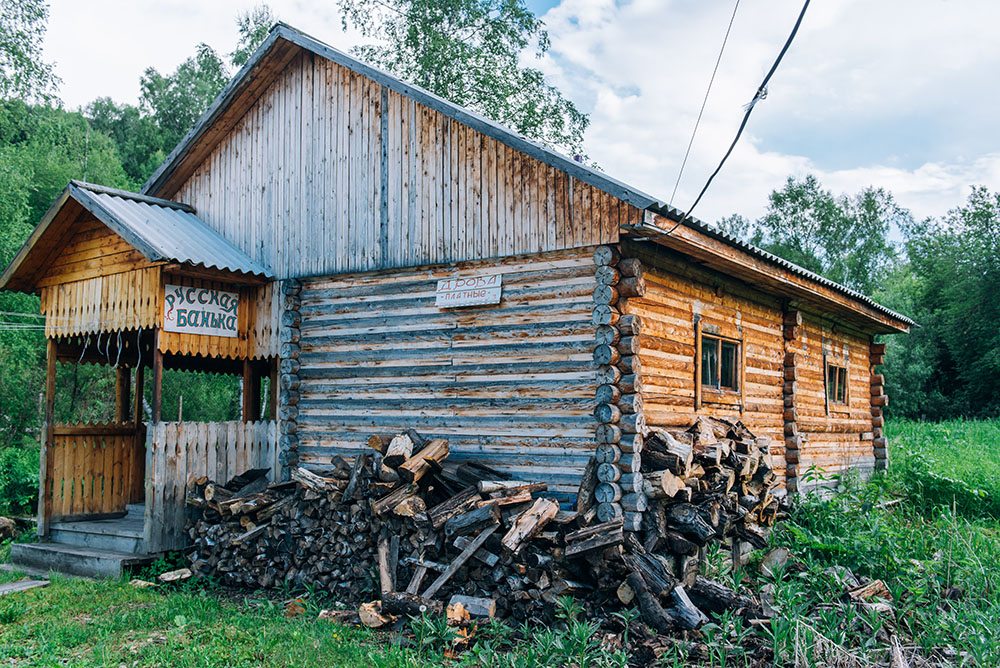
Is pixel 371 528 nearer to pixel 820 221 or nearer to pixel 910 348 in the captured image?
pixel 910 348

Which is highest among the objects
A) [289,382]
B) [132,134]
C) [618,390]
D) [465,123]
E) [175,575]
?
[132,134]

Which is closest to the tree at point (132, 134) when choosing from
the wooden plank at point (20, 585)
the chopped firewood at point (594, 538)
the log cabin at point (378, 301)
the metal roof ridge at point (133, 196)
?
the metal roof ridge at point (133, 196)

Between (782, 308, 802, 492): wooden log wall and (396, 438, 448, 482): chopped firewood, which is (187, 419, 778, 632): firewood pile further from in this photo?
(782, 308, 802, 492): wooden log wall

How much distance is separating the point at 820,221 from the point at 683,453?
A: 131ft

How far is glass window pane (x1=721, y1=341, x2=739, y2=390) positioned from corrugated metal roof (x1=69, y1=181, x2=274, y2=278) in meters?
6.87

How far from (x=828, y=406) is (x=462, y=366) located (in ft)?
30.0

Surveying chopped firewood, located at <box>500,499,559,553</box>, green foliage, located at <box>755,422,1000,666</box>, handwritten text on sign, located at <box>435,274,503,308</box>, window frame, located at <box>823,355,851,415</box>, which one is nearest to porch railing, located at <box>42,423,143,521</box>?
handwritten text on sign, located at <box>435,274,503,308</box>

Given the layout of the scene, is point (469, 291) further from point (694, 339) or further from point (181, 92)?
point (181, 92)

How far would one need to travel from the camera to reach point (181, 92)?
132ft

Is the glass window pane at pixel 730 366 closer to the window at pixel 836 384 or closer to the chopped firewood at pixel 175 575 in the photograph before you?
the window at pixel 836 384

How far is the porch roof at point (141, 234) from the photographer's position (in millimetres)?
11273

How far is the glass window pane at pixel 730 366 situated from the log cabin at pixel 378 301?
0.03 metres

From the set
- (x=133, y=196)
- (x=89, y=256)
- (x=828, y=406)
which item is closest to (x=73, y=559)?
(x=89, y=256)

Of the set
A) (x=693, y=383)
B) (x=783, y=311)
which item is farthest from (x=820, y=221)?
(x=693, y=383)
